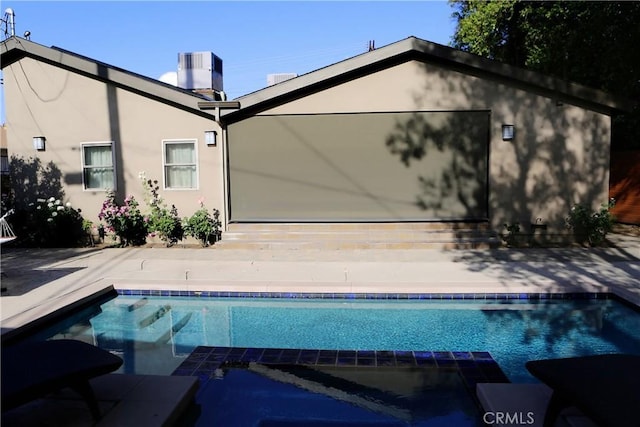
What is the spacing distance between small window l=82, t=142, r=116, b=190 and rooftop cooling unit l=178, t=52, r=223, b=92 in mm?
12049

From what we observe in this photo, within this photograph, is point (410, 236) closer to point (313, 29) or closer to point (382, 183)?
point (382, 183)

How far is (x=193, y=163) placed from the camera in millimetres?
9969

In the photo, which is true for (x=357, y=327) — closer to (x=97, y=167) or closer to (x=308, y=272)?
(x=308, y=272)

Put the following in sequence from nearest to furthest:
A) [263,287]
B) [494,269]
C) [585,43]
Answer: [263,287]
[494,269]
[585,43]

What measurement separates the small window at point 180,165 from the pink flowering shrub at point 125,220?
88 cm

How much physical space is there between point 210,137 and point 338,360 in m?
6.92

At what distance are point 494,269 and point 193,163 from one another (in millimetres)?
6593

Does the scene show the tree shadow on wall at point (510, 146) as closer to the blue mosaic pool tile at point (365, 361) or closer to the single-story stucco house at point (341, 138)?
the single-story stucco house at point (341, 138)

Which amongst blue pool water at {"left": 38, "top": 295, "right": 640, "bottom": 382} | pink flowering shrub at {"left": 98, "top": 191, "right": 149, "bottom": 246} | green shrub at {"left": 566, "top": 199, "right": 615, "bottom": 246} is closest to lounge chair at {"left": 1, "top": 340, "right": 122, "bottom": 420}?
blue pool water at {"left": 38, "top": 295, "right": 640, "bottom": 382}

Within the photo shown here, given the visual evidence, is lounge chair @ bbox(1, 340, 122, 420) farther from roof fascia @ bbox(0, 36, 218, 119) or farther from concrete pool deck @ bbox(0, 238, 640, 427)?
roof fascia @ bbox(0, 36, 218, 119)

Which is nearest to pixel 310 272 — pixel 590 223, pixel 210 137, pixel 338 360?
pixel 338 360

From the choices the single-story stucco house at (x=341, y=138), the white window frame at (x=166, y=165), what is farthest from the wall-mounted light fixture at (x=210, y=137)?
the white window frame at (x=166, y=165)

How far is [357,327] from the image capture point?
5266mm

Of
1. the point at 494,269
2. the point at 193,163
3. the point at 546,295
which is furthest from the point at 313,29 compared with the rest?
the point at 546,295
